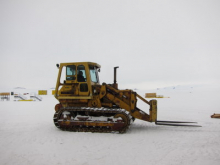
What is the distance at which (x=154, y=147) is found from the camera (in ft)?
20.6

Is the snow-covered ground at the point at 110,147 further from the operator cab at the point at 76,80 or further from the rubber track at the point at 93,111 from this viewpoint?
the operator cab at the point at 76,80

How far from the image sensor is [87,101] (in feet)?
29.7

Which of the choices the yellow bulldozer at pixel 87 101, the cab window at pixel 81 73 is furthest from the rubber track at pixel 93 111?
the cab window at pixel 81 73

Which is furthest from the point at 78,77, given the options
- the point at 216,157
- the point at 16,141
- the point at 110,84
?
the point at 216,157

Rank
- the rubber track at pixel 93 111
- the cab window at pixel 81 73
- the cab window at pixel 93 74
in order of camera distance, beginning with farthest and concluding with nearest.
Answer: the cab window at pixel 93 74, the cab window at pixel 81 73, the rubber track at pixel 93 111

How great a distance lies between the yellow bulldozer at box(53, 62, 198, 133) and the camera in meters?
8.50

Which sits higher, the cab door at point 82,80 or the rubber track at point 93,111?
the cab door at point 82,80

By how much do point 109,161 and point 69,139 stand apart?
2.61 metres

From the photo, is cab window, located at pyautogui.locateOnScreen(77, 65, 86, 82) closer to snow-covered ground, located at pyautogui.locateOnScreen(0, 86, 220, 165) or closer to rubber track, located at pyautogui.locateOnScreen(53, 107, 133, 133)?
rubber track, located at pyautogui.locateOnScreen(53, 107, 133, 133)

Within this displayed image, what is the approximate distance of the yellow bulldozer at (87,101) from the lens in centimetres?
850

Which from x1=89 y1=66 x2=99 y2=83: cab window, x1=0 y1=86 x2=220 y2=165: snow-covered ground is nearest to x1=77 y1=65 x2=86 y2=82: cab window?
x1=89 y1=66 x2=99 y2=83: cab window

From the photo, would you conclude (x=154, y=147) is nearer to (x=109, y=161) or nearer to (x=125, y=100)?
(x=109, y=161)

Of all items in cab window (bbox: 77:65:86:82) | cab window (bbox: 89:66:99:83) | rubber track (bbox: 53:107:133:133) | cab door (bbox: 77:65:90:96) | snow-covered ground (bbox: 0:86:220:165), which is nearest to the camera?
snow-covered ground (bbox: 0:86:220:165)

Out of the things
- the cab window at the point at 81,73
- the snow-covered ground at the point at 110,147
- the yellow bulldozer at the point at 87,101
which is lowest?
the snow-covered ground at the point at 110,147
